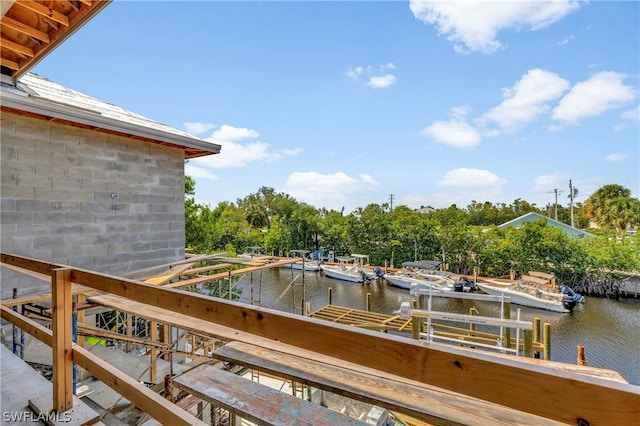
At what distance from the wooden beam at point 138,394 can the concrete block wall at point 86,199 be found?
12.0 ft

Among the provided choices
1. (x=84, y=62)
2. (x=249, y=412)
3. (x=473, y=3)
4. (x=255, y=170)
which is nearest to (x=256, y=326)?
(x=249, y=412)

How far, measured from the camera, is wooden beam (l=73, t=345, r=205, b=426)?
1.24 meters

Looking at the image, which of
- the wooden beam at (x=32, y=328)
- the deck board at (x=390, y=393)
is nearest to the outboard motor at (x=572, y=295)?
the deck board at (x=390, y=393)

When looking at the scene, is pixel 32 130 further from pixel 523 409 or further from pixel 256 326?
pixel 523 409

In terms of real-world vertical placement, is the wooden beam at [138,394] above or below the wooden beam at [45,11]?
below

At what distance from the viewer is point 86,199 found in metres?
4.88

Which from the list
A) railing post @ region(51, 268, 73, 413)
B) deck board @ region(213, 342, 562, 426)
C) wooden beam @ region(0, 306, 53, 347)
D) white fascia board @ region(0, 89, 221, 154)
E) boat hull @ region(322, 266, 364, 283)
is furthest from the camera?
boat hull @ region(322, 266, 364, 283)

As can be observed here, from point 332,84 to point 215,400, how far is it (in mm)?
15758

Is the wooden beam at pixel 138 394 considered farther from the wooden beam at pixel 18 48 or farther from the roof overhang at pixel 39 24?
the wooden beam at pixel 18 48

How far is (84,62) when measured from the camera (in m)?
10.3

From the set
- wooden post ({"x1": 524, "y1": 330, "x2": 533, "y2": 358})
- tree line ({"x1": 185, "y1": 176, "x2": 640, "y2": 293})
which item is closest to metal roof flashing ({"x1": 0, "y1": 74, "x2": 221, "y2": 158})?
tree line ({"x1": 185, "y1": 176, "x2": 640, "y2": 293})

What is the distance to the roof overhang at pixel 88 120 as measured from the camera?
3.82 metres

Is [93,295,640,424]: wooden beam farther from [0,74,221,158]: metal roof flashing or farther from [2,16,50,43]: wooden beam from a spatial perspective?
[2,16,50,43]: wooden beam

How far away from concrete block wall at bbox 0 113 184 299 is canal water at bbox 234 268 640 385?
8.04 feet
